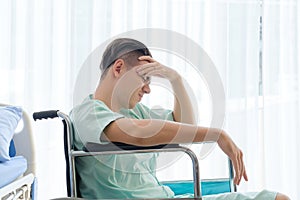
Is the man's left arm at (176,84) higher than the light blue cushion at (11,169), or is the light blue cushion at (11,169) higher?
the man's left arm at (176,84)

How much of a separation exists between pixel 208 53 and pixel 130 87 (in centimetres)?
112

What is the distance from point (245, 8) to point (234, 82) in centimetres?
39

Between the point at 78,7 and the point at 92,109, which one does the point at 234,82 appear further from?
the point at 92,109

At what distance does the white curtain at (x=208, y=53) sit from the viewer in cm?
228

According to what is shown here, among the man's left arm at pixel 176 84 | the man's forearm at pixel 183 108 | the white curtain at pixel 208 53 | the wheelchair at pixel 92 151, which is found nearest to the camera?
the wheelchair at pixel 92 151

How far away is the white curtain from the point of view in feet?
7.48

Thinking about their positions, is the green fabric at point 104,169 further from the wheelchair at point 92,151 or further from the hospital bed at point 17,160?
the hospital bed at point 17,160

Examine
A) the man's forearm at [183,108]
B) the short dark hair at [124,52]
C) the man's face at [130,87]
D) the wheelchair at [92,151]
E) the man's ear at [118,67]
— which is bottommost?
the wheelchair at [92,151]

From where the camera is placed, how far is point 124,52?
1.34 metres

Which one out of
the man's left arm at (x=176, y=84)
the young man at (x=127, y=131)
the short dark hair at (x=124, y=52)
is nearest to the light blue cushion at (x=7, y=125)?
the young man at (x=127, y=131)

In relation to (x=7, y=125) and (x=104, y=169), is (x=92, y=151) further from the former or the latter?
(x=7, y=125)

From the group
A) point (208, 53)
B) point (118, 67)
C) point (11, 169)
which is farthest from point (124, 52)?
point (208, 53)

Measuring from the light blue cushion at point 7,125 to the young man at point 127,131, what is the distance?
1.09 feet

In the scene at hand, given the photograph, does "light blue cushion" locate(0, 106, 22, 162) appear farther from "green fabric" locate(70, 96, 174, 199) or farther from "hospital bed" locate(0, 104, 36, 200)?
"green fabric" locate(70, 96, 174, 199)
